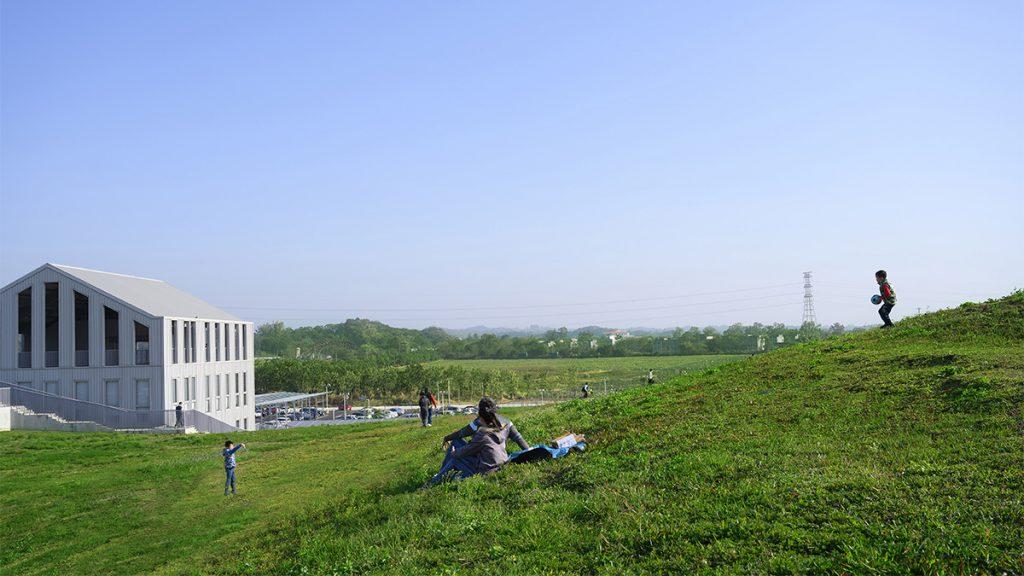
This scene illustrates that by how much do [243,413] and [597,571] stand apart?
45.3 m

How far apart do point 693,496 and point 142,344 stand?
36521 millimetres

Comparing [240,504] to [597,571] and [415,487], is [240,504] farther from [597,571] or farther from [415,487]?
[597,571]

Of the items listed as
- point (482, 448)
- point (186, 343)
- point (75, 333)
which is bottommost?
point (482, 448)

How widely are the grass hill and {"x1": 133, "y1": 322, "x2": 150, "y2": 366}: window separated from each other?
1868cm

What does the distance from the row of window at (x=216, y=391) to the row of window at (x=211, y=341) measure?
1181 millimetres

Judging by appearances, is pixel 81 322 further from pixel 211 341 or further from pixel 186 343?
pixel 211 341

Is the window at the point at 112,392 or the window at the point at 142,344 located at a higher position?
the window at the point at 142,344

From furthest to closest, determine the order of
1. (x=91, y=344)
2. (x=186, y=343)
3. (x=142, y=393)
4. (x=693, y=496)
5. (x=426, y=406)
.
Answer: (x=186, y=343) → (x=142, y=393) → (x=91, y=344) → (x=426, y=406) → (x=693, y=496)

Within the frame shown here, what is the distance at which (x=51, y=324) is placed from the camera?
127ft

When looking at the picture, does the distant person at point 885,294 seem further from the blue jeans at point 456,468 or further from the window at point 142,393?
the window at point 142,393

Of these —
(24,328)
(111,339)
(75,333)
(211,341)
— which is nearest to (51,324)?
(24,328)

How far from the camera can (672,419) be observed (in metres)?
12.2

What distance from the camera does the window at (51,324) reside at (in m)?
36.3

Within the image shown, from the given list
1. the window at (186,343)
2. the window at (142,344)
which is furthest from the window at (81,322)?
the window at (186,343)
